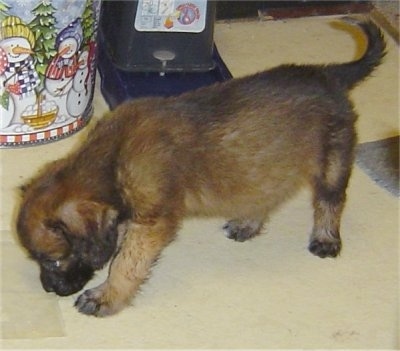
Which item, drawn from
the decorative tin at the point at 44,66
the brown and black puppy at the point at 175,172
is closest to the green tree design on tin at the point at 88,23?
the decorative tin at the point at 44,66

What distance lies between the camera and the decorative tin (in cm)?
251

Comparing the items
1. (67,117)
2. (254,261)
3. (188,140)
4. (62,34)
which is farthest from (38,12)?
(254,261)

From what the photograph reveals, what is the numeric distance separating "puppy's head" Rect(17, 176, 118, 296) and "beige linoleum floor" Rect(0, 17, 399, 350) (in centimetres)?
17

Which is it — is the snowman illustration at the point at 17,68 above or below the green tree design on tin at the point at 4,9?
below

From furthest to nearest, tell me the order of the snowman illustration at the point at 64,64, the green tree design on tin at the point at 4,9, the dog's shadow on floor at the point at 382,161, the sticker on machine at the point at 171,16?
the sticker on machine at the point at 171,16 < the dog's shadow on floor at the point at 382,161 < the snowman illustration at the point at 64,64 < the green tree design on tin at the point at 4,9

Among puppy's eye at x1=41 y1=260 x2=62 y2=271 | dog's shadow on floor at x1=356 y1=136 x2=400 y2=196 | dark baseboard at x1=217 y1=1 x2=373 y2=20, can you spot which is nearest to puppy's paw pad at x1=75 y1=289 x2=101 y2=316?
puppy's eye at x1=41 y1=260 x2=62 y2=271

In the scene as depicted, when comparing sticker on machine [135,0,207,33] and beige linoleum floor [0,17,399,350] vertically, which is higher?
sticker on machine [135,0,207,33]

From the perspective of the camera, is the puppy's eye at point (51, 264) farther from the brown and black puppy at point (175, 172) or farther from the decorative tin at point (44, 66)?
the decorative tin at point (44, 66)

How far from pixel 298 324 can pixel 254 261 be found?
0.80 ft

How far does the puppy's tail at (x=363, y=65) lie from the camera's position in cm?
242

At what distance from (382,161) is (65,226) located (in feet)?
3.55

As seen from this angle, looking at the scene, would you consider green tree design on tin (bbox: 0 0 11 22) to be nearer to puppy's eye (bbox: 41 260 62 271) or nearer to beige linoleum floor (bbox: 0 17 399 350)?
beige linoleum floor (bbox: 0 17 399 350)

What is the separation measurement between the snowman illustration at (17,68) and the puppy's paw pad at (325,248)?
787mm

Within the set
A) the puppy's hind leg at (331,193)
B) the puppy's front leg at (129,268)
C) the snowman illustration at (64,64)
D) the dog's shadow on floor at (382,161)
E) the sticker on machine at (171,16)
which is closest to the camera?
the puppy's front leg at (129,268)
